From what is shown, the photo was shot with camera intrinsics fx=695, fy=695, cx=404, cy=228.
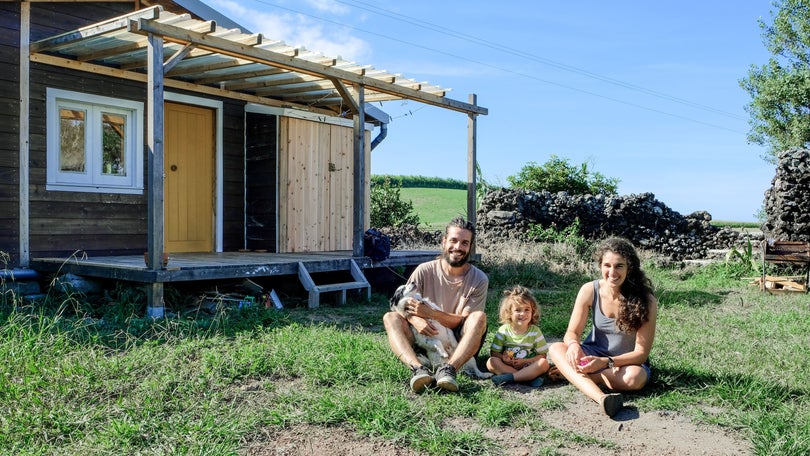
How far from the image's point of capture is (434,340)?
4.65m

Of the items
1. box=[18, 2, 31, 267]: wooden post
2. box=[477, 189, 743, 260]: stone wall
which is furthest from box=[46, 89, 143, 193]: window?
box=[477, 189, 743, 260]: stone wall

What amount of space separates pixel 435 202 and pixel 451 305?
27.7 meters

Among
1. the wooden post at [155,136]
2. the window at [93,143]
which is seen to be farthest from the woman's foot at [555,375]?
the window at [93,143]

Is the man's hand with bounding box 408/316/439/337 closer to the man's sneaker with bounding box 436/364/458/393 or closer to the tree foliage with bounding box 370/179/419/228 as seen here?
the man's sneaker with bounding box 436/364/458/393

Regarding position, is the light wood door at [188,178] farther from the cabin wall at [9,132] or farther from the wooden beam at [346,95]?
the wooden beam at [346,95]

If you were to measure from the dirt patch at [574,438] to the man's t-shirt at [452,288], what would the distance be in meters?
1.00

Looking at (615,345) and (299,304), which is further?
(299,304)

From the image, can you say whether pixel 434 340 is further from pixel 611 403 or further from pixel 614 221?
pixel 614 221

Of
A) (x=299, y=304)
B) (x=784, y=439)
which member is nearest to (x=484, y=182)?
(x=299, y=304)

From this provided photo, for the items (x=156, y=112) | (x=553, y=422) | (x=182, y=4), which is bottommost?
(x=553, y=422)

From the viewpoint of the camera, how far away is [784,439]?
3436 mm

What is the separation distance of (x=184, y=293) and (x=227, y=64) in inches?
110

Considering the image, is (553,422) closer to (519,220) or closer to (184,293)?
(184,293)

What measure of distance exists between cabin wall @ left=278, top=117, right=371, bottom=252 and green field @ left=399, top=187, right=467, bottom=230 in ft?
48.9
